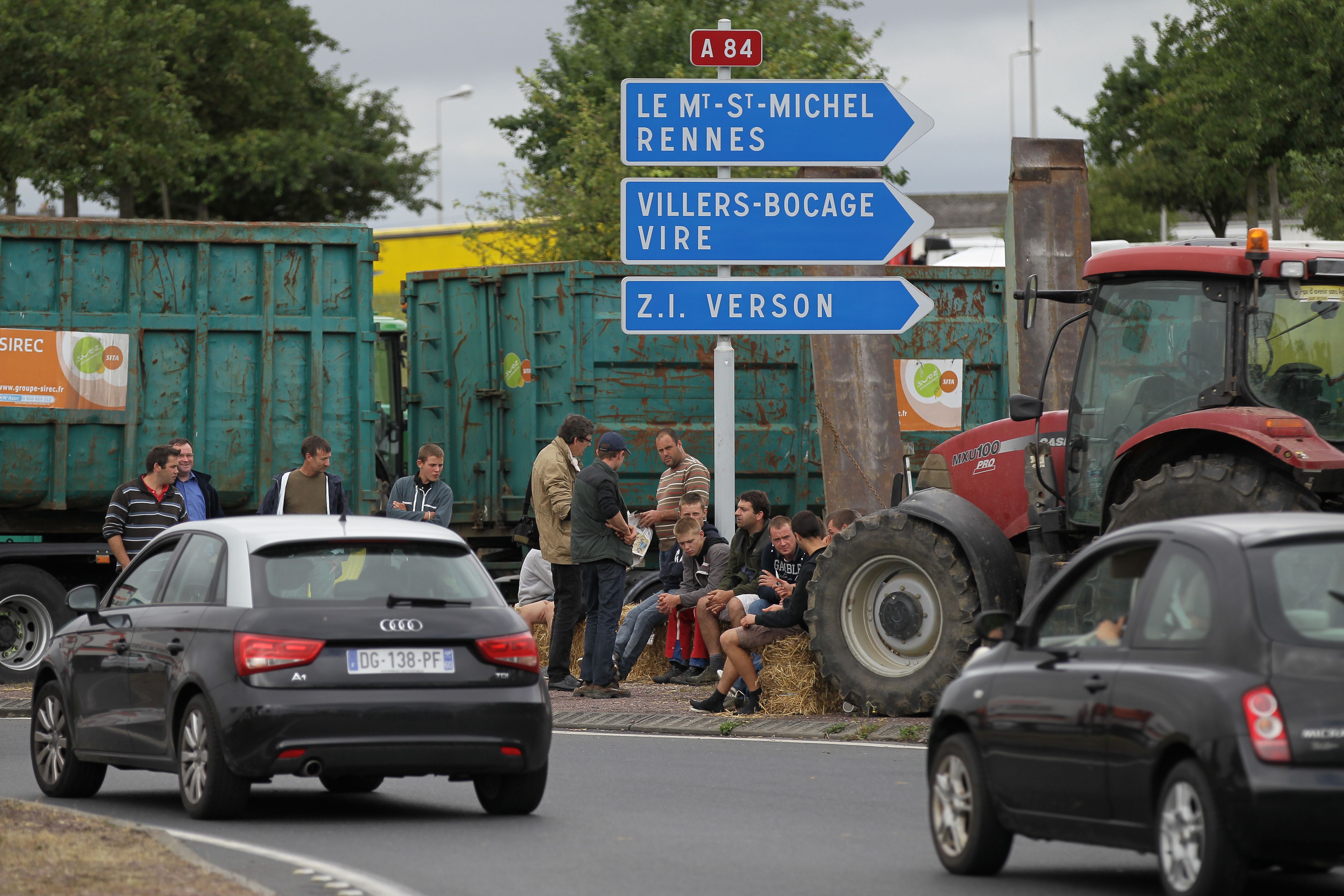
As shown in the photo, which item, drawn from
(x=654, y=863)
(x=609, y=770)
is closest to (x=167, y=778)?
(x=609, y=770)

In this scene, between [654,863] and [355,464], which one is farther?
[355,464]

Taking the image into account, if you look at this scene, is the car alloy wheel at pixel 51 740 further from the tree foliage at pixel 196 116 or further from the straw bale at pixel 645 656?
the tree foliage at pixel 196 116

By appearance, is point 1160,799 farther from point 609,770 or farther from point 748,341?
point 748,341

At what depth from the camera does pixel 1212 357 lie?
11117mm

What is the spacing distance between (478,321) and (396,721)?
1064 cm

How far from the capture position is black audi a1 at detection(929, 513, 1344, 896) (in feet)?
20.7

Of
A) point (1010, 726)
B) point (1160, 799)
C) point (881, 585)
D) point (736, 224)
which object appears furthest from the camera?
point (736, 224)

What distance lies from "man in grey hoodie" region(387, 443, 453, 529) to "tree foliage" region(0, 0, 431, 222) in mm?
18032

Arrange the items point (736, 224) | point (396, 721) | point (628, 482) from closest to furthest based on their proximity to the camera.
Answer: point (396, 721) < point (736, 224) < point (628, 482)

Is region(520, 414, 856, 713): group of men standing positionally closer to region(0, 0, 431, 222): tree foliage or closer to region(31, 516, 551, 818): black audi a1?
region(31, 516, 551, 818): black audi a1

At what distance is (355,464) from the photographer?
1662 cm

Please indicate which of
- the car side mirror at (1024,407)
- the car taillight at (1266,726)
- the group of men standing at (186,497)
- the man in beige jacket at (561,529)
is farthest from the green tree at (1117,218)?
the car taillight at (1266,726)

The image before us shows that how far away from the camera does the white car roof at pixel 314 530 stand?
31.2 ft

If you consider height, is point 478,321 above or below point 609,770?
above
